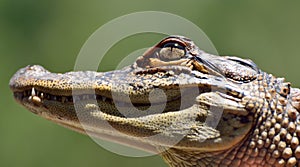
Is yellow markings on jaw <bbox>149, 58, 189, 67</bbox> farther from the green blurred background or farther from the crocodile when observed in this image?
the green blurred background

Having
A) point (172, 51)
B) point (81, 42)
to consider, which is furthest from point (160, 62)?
point (81, 42)

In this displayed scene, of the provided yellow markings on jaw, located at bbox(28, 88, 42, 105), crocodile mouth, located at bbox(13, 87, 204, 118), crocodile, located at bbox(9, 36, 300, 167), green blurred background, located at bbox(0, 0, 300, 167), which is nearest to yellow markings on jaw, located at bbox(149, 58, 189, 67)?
crocodile, located at bbox(9, 36, 300, 167)

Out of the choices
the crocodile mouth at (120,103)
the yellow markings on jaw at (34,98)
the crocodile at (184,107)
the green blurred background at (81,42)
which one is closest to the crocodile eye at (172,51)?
the crocodile at (184,107)

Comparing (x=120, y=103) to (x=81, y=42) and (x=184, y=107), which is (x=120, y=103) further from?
(x=81, y=42)

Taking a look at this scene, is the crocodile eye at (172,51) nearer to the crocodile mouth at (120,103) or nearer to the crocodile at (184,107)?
the crocodile at (184,107)

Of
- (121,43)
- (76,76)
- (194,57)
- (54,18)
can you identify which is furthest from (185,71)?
(54,18)

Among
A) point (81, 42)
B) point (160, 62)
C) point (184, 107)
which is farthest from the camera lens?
point (81, 42)
